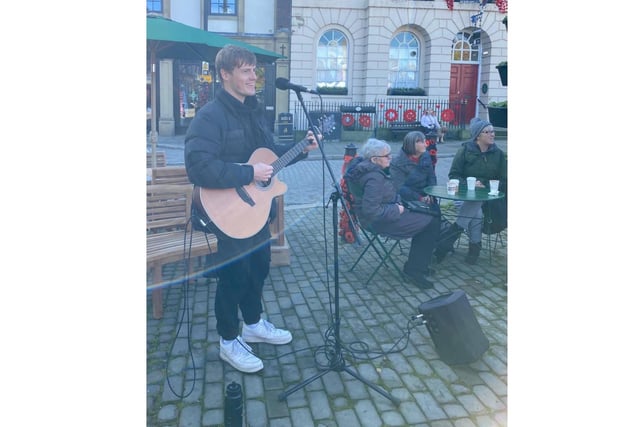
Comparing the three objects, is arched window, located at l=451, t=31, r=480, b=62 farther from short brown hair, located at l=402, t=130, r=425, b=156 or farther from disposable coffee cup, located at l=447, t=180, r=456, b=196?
disposable coffee cup, located at l=447, t=180, r=456, b=196

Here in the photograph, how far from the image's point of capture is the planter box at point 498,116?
15.1ft

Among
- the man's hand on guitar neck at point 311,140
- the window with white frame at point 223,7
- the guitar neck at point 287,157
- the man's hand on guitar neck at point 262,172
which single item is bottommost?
the man's hand on guitar neck at point 262,172

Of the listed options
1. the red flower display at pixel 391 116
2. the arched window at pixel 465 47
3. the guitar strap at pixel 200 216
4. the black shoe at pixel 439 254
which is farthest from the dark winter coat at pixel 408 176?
the arched window at pixel 465 47

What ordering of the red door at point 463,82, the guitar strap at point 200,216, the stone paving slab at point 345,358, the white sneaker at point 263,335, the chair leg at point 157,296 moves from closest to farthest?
A: the stone paving slab at point 345,358 < the guitar strap at point 200,216 < the white sneaker at point 263,335 < the chair leg at point 157,296 < the red door at point 463,82

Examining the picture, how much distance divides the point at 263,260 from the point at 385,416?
1.19m

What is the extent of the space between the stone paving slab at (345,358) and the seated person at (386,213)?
0.82 feet

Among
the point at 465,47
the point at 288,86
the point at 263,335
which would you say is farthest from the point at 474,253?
the point at 465,47

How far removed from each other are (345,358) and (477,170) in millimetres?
3003

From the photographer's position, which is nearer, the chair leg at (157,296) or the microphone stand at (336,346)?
the microphone stand at (336,346)

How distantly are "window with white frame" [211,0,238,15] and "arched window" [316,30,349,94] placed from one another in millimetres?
4636

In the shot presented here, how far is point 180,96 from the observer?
65.5 feet

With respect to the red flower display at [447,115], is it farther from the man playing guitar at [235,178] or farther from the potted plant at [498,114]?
the man playing guitar at [235,178]
